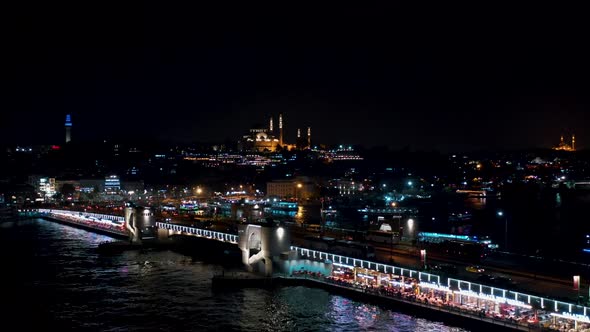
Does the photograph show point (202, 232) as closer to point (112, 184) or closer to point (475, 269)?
point (475, 269)

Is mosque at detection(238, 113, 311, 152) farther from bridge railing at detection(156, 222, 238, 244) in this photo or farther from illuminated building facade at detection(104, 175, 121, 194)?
bridge railing at detection(156, 222, 238, 244)

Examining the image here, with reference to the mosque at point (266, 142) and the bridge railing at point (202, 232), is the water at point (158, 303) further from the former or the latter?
the mosque at point (266, 142)

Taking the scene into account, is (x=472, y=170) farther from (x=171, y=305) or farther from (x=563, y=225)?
(x=171, y=305)

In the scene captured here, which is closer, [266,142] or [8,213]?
[8,213]

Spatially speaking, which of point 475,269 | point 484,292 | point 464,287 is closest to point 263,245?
point 475,269

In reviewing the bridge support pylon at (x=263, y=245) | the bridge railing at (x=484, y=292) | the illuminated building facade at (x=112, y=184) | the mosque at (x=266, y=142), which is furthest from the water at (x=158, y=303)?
the mosque at (x=266, y=142)
